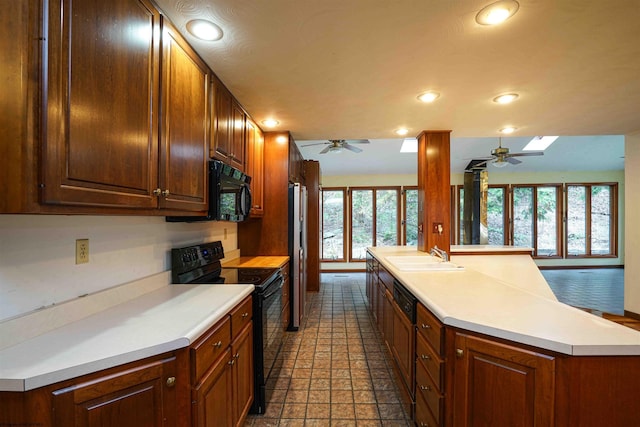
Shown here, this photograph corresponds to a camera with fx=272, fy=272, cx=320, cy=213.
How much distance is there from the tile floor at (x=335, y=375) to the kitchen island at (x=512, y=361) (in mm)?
339

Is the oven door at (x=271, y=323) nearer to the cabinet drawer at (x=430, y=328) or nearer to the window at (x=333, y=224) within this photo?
the cabinet drawer at (x=430, y=328)

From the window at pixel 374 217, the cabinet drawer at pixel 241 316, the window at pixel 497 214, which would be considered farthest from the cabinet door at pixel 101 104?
the window at pixel 497 214

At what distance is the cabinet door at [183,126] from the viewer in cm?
139

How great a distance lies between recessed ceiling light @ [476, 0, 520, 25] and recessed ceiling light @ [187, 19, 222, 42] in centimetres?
135

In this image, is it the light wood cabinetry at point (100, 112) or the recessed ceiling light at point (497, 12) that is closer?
the light wood cabinetry at point (100, 112)

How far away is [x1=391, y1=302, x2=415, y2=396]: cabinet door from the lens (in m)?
1.80

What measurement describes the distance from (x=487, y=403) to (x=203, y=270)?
1.98m

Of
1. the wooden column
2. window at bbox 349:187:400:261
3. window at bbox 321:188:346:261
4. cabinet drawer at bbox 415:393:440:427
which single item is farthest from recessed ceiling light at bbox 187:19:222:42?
window at bbox 349:187:400:261

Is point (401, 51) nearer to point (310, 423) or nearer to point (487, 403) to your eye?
point (487, 403)

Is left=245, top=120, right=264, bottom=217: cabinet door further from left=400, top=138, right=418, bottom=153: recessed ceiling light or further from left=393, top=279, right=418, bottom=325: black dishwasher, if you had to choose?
left=400, top=138, right=418, bottom=153: recessed ceiling light

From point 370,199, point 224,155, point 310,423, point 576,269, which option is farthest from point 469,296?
point 576,269

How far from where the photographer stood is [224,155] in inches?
83.5

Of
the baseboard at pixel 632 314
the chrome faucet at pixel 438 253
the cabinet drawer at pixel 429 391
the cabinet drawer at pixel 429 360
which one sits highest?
the chrome faucet at pixel 438 253

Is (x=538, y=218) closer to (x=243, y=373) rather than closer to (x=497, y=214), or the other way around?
(x=497, y=214)
